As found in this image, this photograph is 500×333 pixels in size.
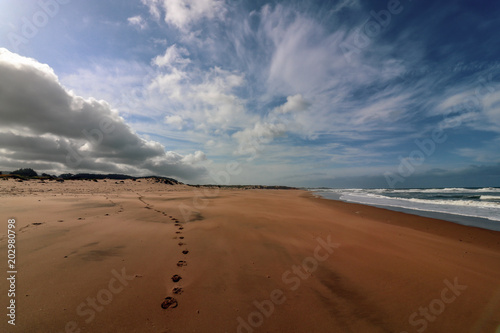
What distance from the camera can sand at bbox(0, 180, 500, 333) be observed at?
9.25 ft

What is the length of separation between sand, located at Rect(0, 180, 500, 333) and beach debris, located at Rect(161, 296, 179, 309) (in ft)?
0.05

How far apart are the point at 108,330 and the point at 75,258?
2.55m

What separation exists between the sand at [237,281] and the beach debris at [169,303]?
17 millimetres

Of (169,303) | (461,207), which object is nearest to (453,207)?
(461,207)

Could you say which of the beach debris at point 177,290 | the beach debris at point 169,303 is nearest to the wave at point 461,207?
the beach debris at point 177,290

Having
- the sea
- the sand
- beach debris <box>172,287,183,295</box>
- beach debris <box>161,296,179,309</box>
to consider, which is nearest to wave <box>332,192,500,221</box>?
the sea

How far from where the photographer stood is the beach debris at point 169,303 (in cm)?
301

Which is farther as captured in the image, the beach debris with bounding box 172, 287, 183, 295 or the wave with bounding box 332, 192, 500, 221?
the wave with bounding box 332, 192, 500, 221

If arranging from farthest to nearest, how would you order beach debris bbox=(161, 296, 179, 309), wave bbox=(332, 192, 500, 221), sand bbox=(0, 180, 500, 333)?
wave bbox=(332, 192, 500, 221) → beach debris bbox=(161, 296, 179, 309) → sand bbox=(0, 180, 500, 333)

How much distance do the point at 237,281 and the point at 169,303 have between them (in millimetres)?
1282

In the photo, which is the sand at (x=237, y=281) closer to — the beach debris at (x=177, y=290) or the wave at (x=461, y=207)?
the beach debris at (x=177, y=290)

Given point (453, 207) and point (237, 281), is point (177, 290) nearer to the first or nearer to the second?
point (237, 281)

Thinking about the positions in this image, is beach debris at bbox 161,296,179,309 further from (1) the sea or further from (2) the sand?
(1) the sea

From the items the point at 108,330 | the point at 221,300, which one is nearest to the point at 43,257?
the point at 108,330
